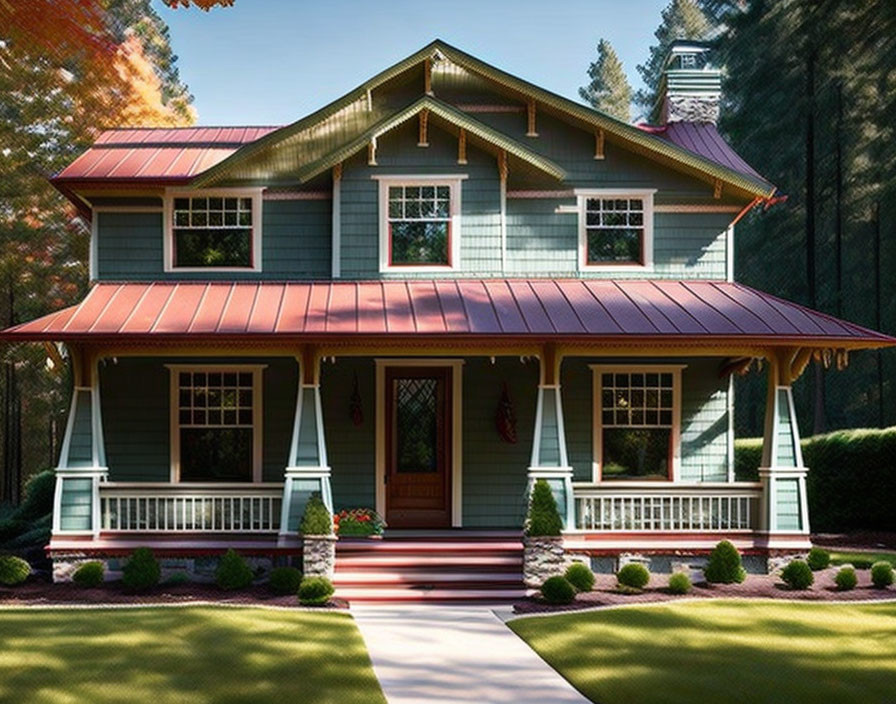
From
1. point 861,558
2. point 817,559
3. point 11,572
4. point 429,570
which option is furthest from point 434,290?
point 861,558

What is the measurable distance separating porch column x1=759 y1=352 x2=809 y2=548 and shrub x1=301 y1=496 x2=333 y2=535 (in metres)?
6.48

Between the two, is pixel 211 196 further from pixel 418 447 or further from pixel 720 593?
pixel 720 593

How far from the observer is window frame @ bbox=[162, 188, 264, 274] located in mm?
15359

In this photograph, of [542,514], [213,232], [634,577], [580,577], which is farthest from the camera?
[213,232]

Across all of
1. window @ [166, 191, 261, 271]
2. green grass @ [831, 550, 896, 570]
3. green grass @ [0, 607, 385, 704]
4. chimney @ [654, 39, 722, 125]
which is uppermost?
chimney @ [654, 39, 722, 125]

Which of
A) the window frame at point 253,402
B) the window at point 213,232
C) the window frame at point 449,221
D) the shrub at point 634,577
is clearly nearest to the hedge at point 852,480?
the shrub at point 634,577

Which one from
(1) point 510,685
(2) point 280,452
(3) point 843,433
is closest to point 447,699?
(1) point 510,685

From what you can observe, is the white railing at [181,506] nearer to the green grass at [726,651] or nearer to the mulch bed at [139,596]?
the mulch bed at [139,596]

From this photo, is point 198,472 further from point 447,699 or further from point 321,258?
point 447,699

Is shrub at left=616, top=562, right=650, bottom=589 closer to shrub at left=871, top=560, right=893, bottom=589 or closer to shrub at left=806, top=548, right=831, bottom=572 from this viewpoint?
shrub at left=806, top=548, right=831, bottom=572

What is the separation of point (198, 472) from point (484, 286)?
572 centimetres

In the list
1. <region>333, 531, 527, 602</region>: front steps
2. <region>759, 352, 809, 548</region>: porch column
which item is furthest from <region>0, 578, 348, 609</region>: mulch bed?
<region>759, 352, 809, 548</region>: porch column

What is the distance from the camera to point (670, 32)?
185ft

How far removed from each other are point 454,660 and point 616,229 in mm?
8819
